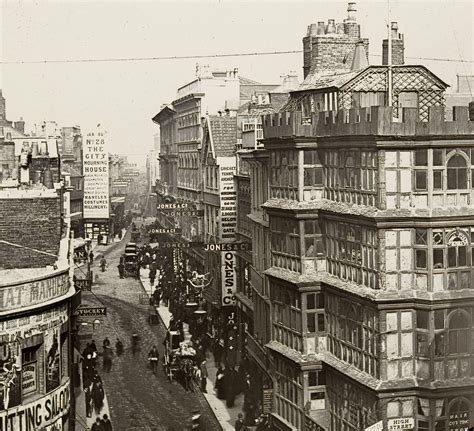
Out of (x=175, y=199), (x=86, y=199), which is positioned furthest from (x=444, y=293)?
(x=175, y=199)

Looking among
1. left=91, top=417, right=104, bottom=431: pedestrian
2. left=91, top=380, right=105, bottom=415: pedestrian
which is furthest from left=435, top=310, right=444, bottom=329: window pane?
left=91, top=380, right=105, bottom=415: pedestrian

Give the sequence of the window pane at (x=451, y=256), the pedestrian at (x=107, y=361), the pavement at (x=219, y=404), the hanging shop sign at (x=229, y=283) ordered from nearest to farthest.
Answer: the window pane at (x=451, y=256) < the pavement at (x=219, y=404) < the pedestrian at (x=107, y=361) < the hanging shop sign at (x=229, y=283)

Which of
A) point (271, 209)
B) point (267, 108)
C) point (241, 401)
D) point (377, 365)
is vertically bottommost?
point (241, 401)

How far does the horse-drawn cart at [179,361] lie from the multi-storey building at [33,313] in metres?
13.3

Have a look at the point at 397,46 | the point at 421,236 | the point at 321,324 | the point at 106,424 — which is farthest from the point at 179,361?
the point at 421,236

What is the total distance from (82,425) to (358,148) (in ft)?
53.7

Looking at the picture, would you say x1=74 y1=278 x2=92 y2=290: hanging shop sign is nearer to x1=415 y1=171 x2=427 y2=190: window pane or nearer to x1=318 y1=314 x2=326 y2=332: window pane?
x1=318 y1=314 x2=326 y2=332: window pane

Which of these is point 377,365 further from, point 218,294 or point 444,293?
point 218,294

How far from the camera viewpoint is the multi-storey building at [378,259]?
27500 mm

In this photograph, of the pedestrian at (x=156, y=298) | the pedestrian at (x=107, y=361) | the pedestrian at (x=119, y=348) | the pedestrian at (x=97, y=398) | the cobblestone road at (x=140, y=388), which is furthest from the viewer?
the pedestrian at (x=156, y=298)

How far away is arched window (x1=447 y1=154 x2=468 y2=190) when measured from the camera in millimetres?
27656

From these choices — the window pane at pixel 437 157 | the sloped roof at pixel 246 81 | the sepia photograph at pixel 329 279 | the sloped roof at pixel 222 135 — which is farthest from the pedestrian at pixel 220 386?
the sloped roof at pixel 246 81

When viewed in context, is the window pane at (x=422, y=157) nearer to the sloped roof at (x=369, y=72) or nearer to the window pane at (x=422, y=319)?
the window pane at (x=422, y=319)

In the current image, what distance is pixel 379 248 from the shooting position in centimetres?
2770
